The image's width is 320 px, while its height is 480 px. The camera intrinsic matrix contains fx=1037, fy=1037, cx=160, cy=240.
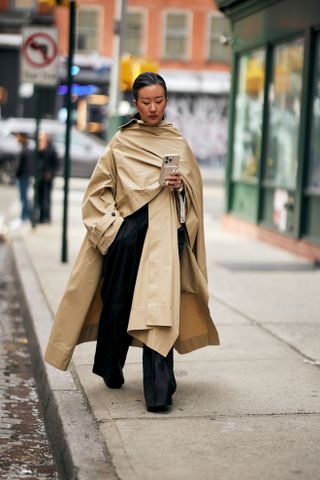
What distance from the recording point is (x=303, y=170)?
43.2 feet

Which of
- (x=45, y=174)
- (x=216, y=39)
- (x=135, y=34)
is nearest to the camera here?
(x=45, y=174)

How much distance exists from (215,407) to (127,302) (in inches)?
28.4

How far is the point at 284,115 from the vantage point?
1445 centimetres

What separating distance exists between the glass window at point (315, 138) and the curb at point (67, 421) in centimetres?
548

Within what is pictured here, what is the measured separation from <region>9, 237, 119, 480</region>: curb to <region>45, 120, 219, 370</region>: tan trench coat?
305 millimetres

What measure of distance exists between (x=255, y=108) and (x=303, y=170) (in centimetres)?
310

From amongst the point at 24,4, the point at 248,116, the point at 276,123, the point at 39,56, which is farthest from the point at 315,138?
the point at 24,4

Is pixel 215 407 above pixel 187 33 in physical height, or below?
below

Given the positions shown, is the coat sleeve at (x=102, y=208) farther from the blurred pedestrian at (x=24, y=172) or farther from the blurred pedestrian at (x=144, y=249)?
the blurred pedestrian at (x=24, y=172)

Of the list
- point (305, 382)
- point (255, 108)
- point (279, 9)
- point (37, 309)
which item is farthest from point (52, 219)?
point (305, 382)

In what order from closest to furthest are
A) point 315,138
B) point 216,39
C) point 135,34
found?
point 315,138 → point 135,34 → point 216,39

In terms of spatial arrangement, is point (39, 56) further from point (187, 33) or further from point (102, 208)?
point (187, 33)

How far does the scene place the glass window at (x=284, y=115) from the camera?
13812 mm

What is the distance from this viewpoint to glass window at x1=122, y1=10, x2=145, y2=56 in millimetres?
44281
